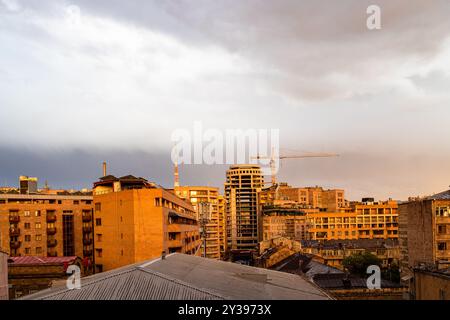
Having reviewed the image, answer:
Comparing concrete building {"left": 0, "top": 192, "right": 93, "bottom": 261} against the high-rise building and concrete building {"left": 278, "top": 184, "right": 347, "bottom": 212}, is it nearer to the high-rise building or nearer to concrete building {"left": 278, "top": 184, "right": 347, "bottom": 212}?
the high-rise building

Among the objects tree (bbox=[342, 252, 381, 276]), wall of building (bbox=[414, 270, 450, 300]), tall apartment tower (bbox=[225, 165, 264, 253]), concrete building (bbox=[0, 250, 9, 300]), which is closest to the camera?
wall of building (bbox=[414, 270, 450, 300])

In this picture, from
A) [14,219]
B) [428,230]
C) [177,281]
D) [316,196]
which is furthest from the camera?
[316,196]

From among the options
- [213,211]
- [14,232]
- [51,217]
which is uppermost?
[51,217]

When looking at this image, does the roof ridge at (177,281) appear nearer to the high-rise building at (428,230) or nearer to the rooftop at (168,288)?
the rooftop at (168,288)

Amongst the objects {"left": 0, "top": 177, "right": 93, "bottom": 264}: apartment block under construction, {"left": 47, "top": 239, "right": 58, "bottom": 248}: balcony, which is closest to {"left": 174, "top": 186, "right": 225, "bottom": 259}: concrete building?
{"left": 0, "top": 177, "right": 93, "bottom": 264}: apartment block under construction

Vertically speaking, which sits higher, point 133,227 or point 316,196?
point 133,227

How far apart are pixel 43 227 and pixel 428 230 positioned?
185 feet

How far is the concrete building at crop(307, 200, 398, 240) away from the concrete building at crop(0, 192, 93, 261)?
58820mm

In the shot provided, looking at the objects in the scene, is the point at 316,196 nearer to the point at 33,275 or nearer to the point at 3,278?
the point at 33,275

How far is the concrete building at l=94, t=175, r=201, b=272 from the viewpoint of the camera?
45031mm

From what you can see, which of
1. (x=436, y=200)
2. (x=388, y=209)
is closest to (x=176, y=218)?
(x=436, y=200)

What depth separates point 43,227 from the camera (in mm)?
71688

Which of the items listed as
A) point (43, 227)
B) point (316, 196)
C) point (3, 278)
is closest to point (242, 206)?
point (316, 196)

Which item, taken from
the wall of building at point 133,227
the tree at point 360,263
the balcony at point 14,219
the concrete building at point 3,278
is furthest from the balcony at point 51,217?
the tree at point 360,263
